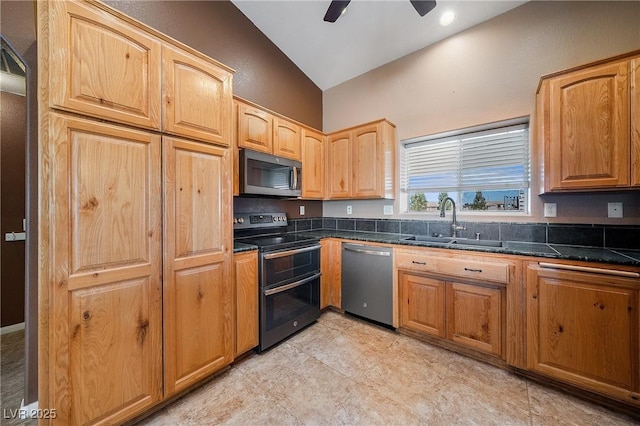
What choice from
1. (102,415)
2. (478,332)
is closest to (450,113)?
(478,332)

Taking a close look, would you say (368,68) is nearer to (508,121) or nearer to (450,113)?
(450,113)

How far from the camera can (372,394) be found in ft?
5.25

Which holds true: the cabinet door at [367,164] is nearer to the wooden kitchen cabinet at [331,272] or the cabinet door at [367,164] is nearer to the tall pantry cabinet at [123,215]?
the wooden kitchen cabinet at [331,272]

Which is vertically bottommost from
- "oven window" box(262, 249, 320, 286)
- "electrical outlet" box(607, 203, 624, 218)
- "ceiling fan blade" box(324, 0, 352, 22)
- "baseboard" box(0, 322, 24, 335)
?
"baseboard" box(0, 322, 24, 335)

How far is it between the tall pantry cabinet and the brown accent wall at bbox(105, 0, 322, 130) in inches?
34.1

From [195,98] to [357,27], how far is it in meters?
2.07

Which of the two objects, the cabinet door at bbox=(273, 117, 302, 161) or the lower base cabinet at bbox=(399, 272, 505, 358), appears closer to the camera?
the lower base cabinet at bbox=(399, 272, 505, 358)

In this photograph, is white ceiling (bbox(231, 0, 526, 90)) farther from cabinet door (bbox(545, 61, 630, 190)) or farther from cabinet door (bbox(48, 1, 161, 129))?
cabinet door (bbox(48, 1, 161, 129))

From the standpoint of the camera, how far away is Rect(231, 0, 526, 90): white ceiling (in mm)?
2283

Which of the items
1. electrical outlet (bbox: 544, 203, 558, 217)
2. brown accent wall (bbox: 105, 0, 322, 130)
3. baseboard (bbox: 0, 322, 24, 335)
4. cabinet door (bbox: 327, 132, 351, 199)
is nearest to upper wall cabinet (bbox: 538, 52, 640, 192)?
electrical outlet (bbox: 544, 203, 558, 217)

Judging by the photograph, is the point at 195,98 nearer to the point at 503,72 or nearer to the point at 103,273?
the point at 103,273

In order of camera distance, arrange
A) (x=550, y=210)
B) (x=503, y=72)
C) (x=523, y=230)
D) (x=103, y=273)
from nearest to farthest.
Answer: (x=103, y=273) → (x=550, y=210) → (x=523, y=230) → (x=503, y=72)

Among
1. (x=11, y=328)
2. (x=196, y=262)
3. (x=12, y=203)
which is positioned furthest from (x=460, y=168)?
(x=11, y=328)

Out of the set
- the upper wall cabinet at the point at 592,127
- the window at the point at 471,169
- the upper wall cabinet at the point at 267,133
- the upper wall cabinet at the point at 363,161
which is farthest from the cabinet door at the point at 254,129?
the upper wall cabinet at the point at 592,127
